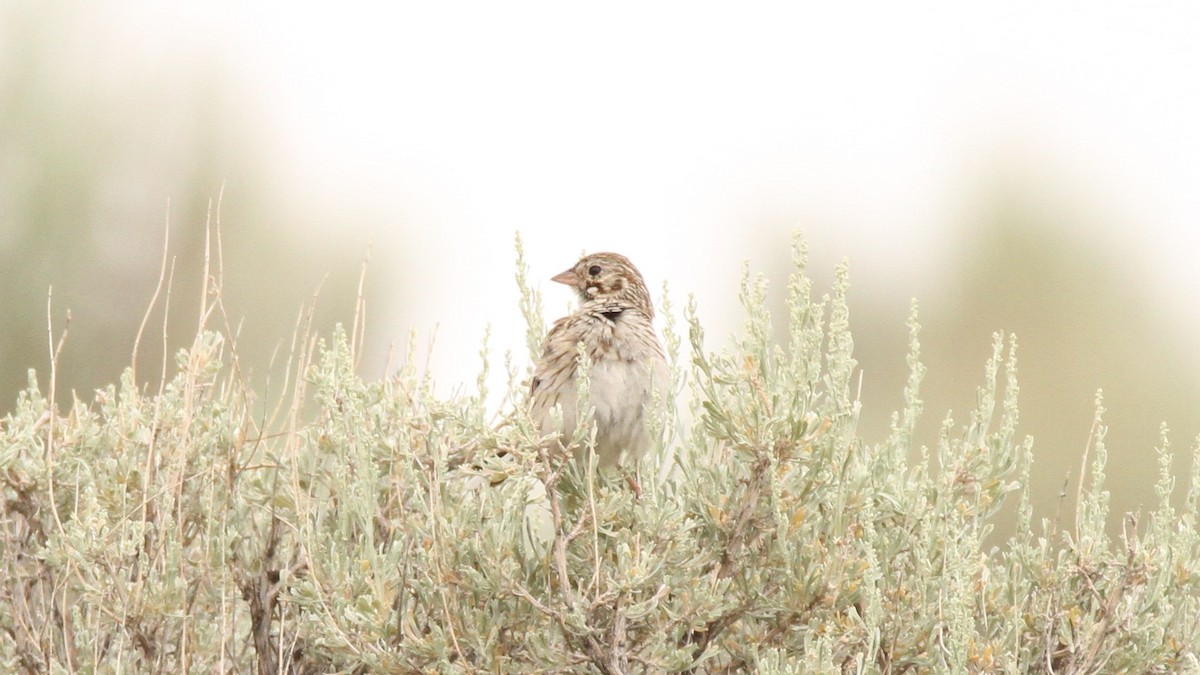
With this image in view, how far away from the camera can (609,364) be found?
5074 mm

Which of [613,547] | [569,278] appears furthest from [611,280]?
[613,547]

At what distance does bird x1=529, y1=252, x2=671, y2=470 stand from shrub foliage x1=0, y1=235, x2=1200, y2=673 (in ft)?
1.38

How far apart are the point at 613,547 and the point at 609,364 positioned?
0.89 meters

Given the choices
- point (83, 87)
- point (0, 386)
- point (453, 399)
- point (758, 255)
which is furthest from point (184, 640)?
point (758, 255)

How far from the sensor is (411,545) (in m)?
4.46

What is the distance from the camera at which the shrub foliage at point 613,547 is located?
4098 mm

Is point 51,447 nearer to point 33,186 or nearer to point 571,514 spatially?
point 571,514

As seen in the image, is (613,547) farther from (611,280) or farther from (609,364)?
(611,280)

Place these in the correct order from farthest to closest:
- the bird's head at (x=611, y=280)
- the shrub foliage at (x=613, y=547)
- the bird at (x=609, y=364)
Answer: the bird's head at (x=611, y=280)
the bird at (x=609, y=364)
the shrub foliage at (x=613, y=547)

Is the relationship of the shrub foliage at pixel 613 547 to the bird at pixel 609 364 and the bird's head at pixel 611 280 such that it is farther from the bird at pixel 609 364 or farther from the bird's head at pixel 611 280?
the bird's head at pixel 611 280

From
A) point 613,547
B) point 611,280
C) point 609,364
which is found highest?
point 611,280

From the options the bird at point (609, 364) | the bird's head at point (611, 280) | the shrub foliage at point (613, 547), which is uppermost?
the bird's head at point (611, 280)

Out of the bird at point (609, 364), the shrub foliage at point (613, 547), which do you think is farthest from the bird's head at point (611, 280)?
the shrub foliage at point (613, 547)

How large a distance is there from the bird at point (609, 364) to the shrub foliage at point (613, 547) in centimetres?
42
